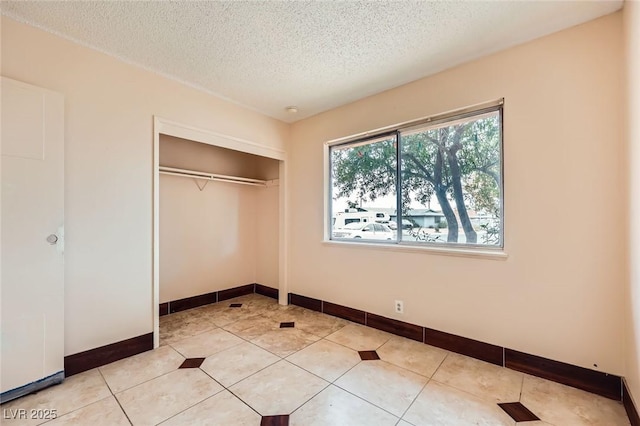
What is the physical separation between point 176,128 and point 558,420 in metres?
3.42

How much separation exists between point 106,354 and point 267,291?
205cm

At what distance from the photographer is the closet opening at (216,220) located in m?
3.21

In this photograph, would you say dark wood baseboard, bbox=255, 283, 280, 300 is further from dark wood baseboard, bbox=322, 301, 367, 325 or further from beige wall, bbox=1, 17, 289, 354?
beige wall, bbox=1, 17, 289, 354

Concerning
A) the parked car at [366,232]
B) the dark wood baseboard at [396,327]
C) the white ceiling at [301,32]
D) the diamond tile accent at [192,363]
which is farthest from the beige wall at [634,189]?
the diamond tile accent at [192,363]

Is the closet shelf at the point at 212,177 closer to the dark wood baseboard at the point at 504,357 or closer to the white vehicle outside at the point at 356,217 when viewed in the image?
the white vehicle outside at the point at 356,217

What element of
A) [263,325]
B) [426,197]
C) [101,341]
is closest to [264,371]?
[263,325]

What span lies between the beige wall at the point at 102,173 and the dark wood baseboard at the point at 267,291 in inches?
66.9

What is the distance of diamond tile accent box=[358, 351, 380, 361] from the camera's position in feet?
7.07

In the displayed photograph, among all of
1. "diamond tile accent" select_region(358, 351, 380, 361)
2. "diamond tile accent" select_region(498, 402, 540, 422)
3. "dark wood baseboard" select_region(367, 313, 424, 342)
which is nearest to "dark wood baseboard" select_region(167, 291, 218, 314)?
"dark wood baseboard" select_region(367, 313, 424, 342)

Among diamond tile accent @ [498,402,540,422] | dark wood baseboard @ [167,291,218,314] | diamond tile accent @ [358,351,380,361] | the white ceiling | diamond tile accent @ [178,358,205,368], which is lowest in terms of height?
diamond tile accent @ [358,351,380,361]

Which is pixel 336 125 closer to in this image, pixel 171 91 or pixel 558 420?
pixel 171 91

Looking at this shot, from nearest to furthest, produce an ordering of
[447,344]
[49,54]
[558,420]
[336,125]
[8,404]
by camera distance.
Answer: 1. [558,420]
2. [8,404]
3. [49,54]
4. [447,344]
5. [336,125]

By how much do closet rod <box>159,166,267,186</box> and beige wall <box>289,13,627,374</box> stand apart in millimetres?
2309

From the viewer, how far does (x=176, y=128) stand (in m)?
2.51
